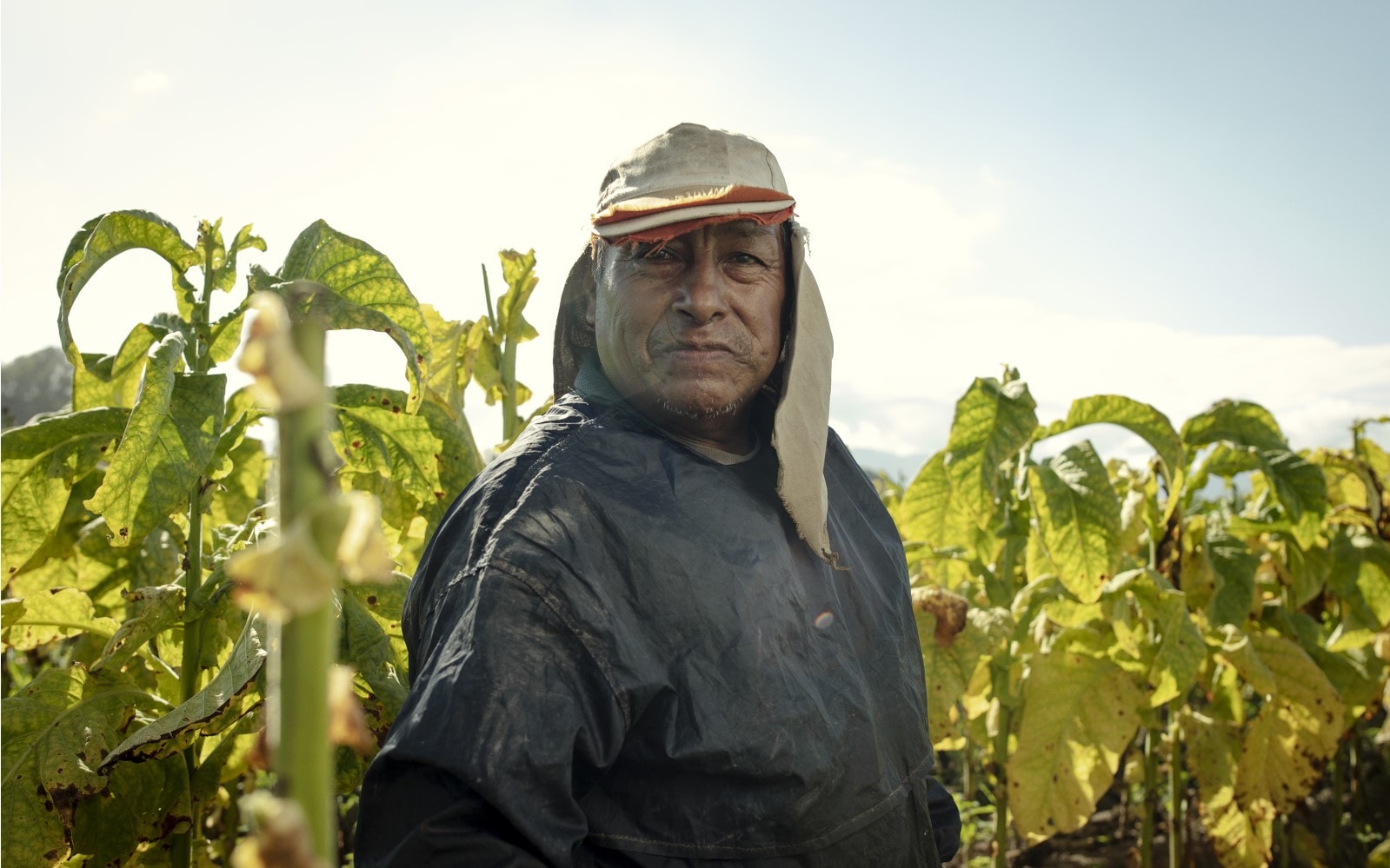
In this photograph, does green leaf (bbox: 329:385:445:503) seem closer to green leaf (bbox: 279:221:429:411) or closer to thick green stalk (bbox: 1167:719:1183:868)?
green leaf (bbox: 279:221:429:411)

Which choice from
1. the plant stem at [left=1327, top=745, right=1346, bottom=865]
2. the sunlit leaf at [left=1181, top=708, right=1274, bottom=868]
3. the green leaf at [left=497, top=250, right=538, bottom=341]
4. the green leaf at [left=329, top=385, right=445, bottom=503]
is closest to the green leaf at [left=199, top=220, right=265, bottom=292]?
the green leaf at [left=329, top=385, right=445, bottom=503]

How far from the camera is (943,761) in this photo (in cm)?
688

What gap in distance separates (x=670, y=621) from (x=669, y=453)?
0.33 metres

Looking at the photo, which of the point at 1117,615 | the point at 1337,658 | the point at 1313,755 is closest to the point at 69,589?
the point at 1117,615

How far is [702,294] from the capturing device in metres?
1.89

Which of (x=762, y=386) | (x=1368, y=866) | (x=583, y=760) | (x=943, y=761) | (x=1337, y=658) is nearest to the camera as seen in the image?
(x=583, y=760)

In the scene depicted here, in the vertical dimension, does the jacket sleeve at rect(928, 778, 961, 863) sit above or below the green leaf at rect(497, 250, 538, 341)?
below

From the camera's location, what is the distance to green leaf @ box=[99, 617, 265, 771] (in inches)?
63.4

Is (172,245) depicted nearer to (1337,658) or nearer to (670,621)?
(670,621)

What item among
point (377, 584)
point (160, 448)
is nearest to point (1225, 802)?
point (377, 584)

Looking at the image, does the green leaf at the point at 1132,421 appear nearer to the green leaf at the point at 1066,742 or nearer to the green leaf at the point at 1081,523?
the green leaf at the point at 1081,523

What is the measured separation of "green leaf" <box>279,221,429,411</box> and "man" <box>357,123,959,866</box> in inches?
12.7

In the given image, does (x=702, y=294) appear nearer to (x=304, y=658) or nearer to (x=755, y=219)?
(x=755, y=219)

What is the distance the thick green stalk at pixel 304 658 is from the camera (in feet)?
1.31
